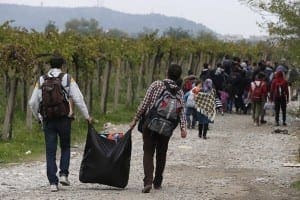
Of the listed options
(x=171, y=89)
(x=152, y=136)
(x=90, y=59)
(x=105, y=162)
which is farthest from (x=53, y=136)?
(x=90, y=59)

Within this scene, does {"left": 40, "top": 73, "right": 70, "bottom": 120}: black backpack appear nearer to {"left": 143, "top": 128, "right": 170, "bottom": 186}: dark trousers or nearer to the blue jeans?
{"left": 143, "top": 128, "right": 170, "bottom": 186}: dark trousers

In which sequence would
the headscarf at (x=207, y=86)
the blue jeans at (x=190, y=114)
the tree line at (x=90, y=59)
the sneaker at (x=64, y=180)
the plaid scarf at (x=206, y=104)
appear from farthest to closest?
the blue jeans at (x=190, y=114), the headscarf at (x=207, y=86), the plaid scarf at (x=206, y=104), the tree line at (x=90, y=59), the sneaker at (x=64, y=180)

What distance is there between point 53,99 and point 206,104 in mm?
8980

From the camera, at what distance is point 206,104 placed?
60.1 feet

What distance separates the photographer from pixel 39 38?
18.8 meters

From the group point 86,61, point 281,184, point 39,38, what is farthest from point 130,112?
point 281,184

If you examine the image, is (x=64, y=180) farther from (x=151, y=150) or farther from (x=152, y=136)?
(x=152, y=136)

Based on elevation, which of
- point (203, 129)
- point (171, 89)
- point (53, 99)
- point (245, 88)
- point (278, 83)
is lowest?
point (203, 129)

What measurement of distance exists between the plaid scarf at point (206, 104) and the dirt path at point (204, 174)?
743 mm

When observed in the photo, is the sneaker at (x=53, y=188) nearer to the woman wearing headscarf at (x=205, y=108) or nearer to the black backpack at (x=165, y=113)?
the black backpack at (x=165, y=113)

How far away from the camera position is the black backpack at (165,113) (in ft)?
33.0

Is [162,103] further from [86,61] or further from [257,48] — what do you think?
[257,48]

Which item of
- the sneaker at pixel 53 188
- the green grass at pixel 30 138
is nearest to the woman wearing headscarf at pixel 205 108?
the green grass at pixel 30 138

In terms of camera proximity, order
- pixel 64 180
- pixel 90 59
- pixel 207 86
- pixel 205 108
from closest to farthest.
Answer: pixel 64 180, pixel 205 108, pixel 207 86, pixel 90 59
